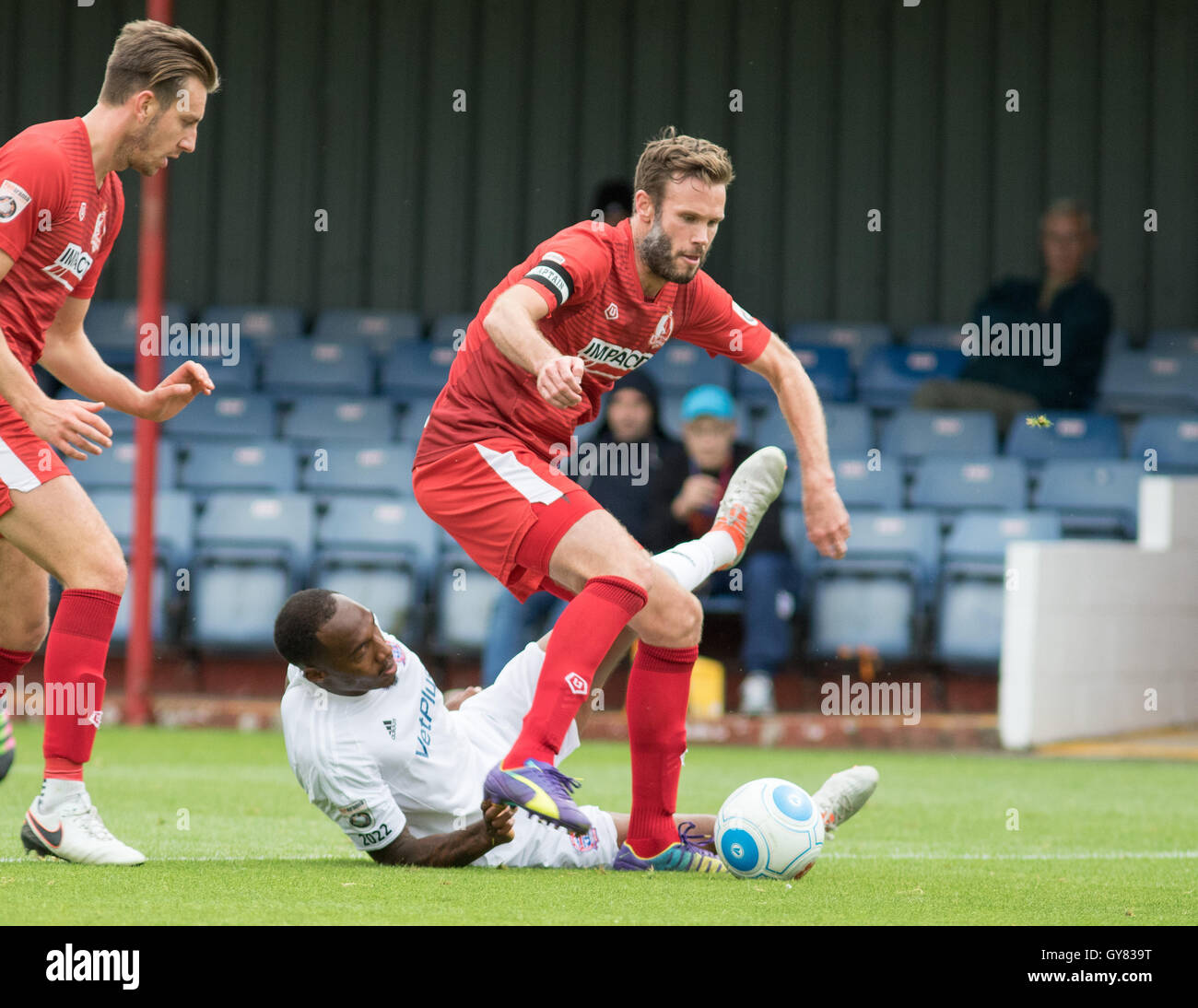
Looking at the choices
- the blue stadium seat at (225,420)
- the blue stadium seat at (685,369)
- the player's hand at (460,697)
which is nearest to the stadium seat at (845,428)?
the blue stadium seat at (685,369)

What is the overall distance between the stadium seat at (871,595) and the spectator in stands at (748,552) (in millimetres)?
501

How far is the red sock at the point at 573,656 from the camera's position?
155 inches

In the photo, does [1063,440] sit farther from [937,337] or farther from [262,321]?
[262,321]

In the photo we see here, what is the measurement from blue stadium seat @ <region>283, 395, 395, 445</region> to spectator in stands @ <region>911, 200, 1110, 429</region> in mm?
3604

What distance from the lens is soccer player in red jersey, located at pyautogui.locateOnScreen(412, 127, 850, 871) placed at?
413cm

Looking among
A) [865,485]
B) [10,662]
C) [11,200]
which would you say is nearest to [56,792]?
[10,662]

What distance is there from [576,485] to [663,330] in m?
0.63

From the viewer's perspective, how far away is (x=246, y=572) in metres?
9.71

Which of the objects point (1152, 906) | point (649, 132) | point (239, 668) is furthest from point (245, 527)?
point (1152, 906)

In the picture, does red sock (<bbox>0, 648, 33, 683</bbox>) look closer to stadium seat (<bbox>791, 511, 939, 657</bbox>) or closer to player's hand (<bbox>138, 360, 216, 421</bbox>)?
player's hand (<bbox>138, 360, 216, 421</bbox>)

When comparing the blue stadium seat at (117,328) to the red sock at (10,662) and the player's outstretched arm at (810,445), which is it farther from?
the player's outstretched arm at (810,445)

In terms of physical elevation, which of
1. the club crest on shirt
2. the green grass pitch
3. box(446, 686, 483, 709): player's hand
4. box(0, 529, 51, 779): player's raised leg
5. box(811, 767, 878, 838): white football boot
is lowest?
the green grass pitch

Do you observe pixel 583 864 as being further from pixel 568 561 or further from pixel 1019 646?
pixel 1019 646

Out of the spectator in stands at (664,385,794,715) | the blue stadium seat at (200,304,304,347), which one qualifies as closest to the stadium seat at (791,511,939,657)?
the spectator in stands at (664,385,794,715)
